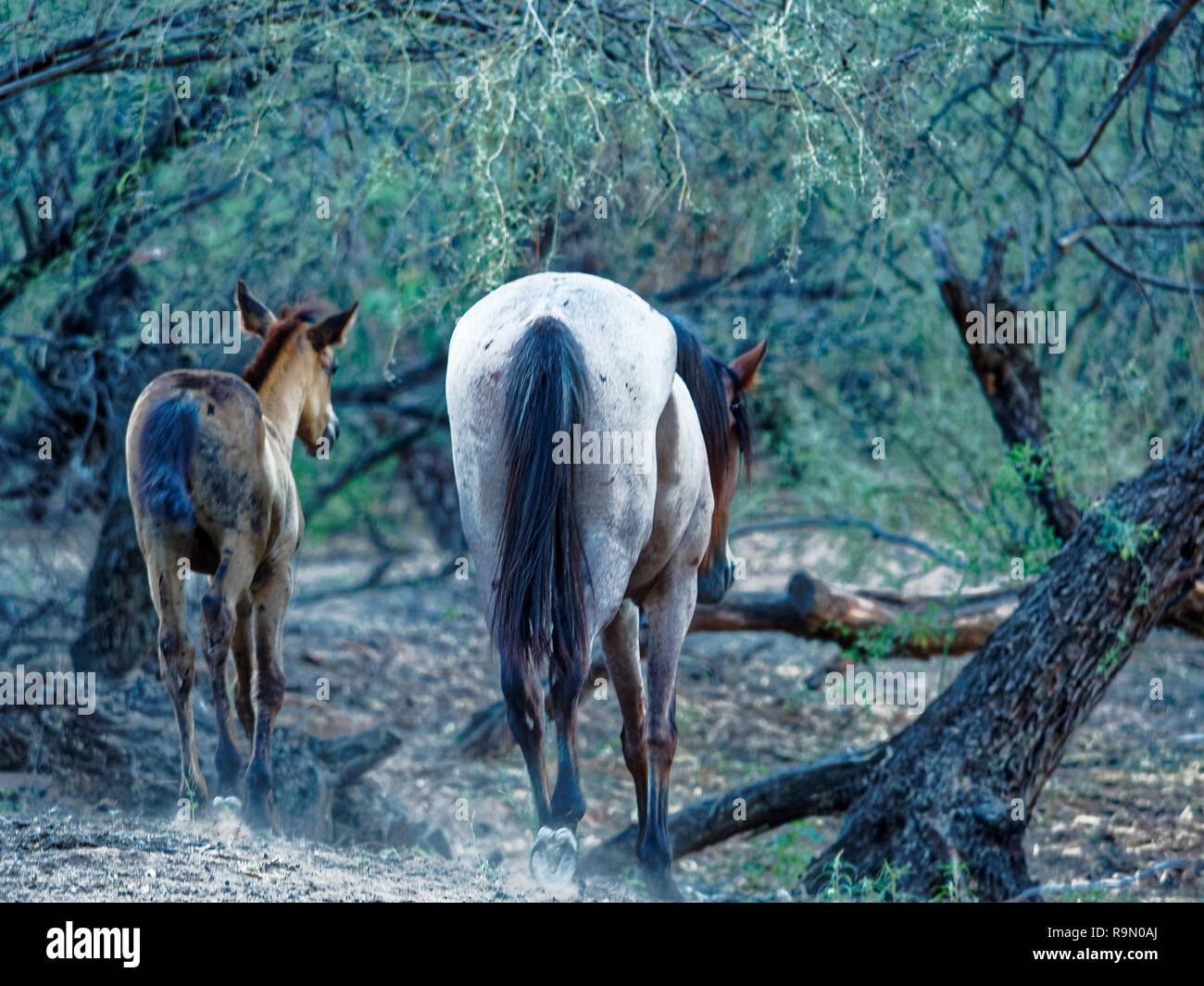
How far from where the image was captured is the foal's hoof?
383 cm

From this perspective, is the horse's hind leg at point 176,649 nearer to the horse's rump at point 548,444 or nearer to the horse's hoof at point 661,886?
the horse's rump at point 548,444

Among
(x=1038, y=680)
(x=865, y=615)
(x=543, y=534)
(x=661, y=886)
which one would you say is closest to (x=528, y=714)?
(x=543, y=534)

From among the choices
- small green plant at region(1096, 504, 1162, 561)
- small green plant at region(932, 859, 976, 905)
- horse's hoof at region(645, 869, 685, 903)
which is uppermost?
small green plant at region(1096, 504, 1162, 561)

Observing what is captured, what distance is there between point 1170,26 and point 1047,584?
2501 mm

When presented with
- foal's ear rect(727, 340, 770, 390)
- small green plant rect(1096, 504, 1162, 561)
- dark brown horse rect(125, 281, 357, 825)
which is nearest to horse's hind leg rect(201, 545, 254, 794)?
dark brown horse rect(125, 281, 357, 825)

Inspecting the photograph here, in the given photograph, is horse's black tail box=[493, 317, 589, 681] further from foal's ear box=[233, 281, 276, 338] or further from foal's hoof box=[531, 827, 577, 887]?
foal's ear box=[233, 281, 276, 338]

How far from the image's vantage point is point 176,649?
14.7 feet

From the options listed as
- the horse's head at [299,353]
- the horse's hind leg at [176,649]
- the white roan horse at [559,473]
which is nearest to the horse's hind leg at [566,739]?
the white roan horse at [559,473]

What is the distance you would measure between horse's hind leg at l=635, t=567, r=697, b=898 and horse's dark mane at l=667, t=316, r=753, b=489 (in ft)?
1.78

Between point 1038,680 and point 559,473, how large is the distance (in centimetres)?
276

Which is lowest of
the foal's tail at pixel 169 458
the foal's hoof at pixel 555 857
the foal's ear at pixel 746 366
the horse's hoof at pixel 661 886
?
the horse's hoof at pixel 661 886

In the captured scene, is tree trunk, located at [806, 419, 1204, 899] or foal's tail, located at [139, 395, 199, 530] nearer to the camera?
foal's tail, located at [139, 395, 199, 530]

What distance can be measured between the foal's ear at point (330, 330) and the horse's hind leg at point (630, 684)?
174 centimetres

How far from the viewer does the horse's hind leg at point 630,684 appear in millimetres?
4551
